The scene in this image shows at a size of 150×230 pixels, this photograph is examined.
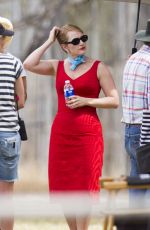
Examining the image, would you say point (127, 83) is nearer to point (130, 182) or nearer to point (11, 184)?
point (11, 184)

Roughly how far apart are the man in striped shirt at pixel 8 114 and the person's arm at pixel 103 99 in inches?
14.4

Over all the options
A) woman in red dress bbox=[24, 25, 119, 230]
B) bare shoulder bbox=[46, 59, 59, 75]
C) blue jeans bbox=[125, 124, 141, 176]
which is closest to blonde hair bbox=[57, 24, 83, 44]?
woman in red dress bbox=[24, 25, 119, 230]

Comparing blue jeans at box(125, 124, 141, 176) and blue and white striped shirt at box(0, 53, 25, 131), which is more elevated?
blue and white striped shirt at box(0, 53, 25, 131)

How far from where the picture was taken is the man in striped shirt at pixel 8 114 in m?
6.67

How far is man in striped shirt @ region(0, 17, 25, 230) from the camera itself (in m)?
6.67

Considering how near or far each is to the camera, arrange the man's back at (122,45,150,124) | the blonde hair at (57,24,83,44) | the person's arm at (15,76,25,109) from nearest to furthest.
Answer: the man's back at (122,45,150,124) → the person's arm at (15,76,25,109) → the blonde hair at (57,24,83,44)

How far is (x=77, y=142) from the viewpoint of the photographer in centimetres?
679

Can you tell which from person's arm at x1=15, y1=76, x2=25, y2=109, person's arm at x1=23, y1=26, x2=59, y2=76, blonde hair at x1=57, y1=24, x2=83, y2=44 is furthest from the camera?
person's arm at x1=23, y1=26, x2=59, y2=76

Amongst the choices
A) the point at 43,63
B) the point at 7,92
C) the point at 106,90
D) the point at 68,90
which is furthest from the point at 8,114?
the point at 106,90

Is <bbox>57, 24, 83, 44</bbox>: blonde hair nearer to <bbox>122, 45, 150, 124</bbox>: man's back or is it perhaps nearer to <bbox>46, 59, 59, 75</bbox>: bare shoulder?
<bbox>46, 59, 59, 75</bbox>: bare shoulder

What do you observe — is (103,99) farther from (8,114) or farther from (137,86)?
(8,114)

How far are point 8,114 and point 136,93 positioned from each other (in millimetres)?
848

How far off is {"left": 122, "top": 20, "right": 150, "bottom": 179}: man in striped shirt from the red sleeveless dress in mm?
219

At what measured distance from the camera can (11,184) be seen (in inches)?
268
